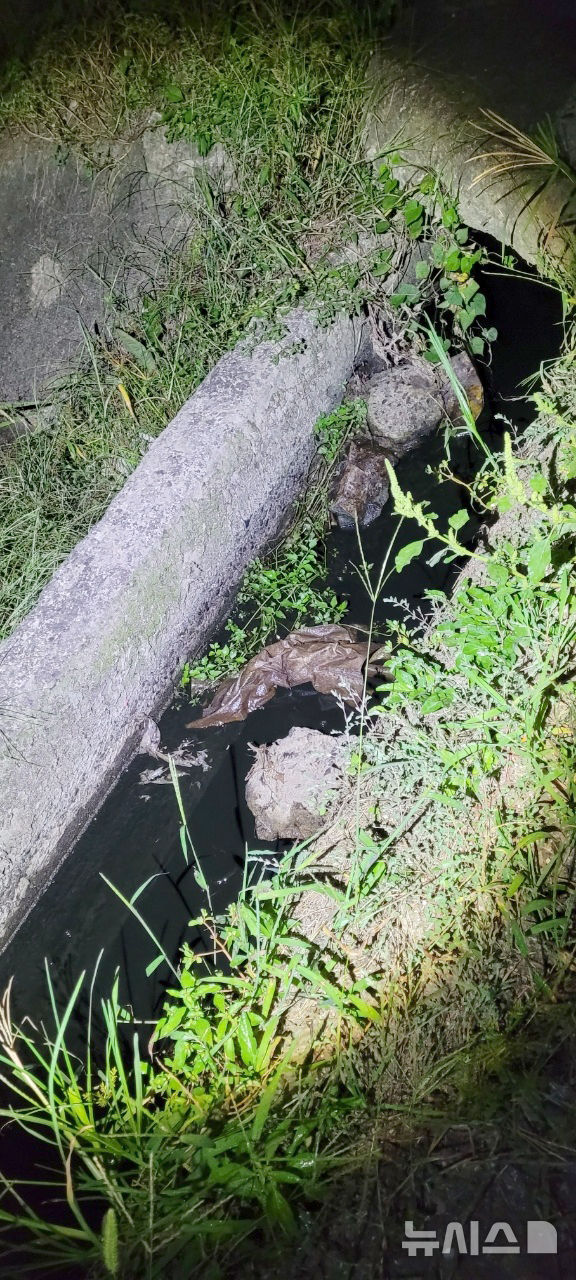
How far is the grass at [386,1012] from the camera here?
5.60 ft

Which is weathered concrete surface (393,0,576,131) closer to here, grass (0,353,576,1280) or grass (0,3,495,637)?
grass (0,3,495,637)

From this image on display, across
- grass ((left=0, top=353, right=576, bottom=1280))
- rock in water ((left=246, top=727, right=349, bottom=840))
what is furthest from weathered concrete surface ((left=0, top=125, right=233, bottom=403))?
grass ((left=0, top=353, right=576, bottom=1280))

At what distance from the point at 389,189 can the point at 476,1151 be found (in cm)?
338

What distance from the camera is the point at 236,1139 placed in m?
1.81

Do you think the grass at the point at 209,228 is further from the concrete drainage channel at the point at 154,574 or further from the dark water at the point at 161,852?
the dark water at the point at 161,852

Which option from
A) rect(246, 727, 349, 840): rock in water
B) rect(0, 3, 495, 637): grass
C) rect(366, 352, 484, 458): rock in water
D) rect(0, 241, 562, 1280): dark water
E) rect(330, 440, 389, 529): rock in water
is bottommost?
rect(0, 241, 562, 1280): dark water

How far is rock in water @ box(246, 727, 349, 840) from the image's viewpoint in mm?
2500

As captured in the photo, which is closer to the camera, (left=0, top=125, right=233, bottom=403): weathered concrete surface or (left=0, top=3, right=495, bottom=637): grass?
(left=0, top=3, right=495, bottom=637): grass

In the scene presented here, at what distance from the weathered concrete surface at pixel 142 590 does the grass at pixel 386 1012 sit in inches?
28.9

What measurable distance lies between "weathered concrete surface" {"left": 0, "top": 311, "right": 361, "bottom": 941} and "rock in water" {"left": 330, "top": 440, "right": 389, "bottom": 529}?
0.18 meters

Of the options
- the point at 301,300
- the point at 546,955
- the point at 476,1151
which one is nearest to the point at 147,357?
the point at 301,300

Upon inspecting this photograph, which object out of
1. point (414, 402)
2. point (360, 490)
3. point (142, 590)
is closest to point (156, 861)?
point (142, 590)

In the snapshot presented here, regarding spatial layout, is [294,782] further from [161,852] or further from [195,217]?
[195,217]

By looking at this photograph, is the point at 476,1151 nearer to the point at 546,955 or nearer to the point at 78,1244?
the point at 546,955
